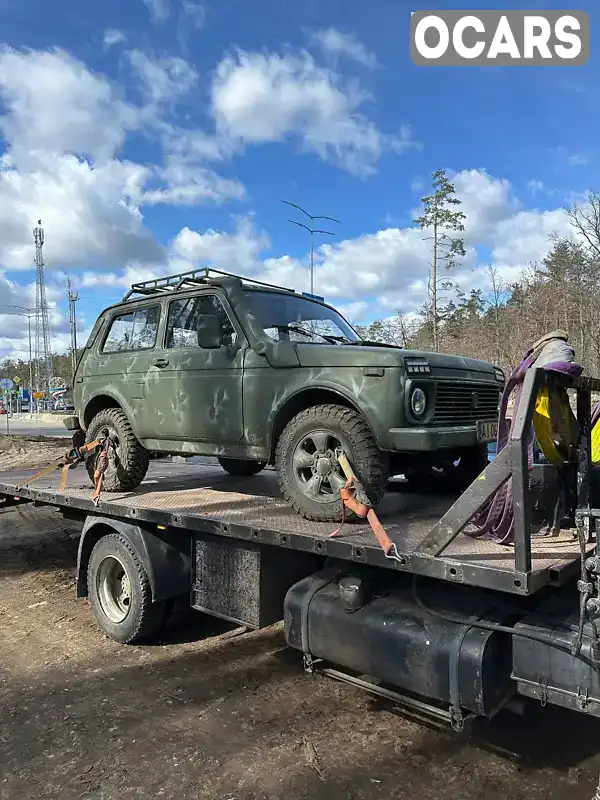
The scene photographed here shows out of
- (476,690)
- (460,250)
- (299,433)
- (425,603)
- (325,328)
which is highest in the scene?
(460,250)

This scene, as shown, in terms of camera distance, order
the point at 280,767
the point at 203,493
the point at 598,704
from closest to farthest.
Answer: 1. the point at 598,704
2. the point at 280,767
3. the point at 203,493

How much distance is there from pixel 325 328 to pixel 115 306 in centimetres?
213

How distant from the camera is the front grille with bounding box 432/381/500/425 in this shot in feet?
14.1

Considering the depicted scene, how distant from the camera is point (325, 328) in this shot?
5.51 meters

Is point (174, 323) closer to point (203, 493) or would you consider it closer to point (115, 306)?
point (115, 306)

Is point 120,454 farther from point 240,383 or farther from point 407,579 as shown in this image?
point 407,579

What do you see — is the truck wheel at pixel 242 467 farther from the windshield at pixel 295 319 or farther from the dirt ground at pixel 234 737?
the dirt ground at pixel 234 737

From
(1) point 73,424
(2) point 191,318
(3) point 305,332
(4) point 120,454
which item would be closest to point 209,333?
(2) point 191,318

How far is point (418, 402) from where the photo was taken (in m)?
4.11

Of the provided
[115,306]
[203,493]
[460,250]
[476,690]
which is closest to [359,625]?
[476,690]

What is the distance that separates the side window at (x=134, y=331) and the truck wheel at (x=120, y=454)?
0.61m

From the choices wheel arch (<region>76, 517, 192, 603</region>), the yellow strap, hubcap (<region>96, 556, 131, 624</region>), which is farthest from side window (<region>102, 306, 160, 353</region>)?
the yellow strap

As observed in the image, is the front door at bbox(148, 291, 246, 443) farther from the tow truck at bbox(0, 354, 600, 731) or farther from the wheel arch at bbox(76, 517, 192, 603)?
the wheel arch at bbox(76, 517, 192, 603)

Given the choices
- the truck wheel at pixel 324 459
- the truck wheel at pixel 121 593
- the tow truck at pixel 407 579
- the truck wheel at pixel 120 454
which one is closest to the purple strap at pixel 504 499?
the tow truck at pixel 407 579
